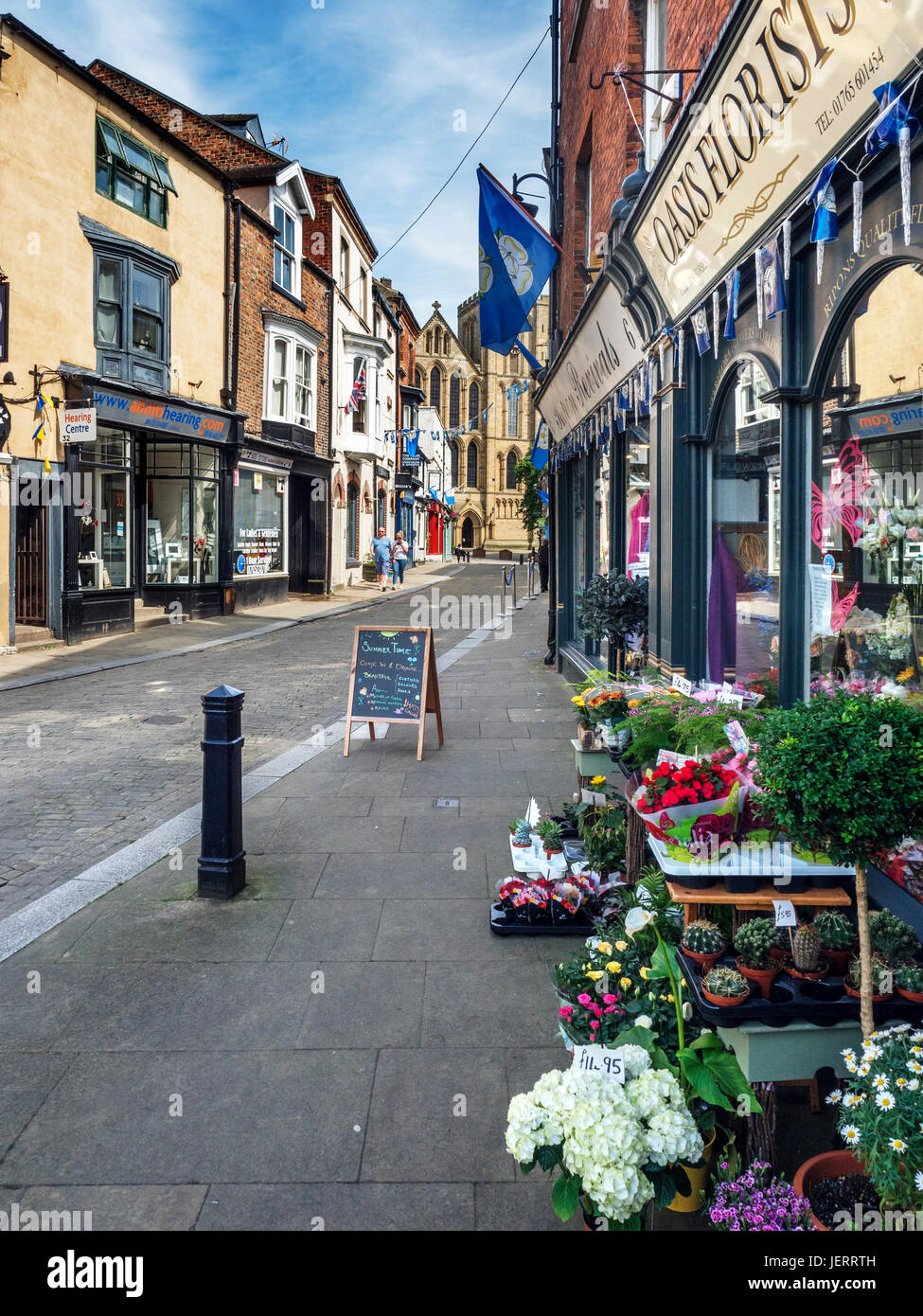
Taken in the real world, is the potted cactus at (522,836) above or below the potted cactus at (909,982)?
below

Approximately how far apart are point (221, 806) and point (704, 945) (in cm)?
306

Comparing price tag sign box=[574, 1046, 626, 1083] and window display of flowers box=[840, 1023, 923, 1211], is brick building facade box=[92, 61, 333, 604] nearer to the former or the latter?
price tag sign box=[574, 1046, 626, 1083]

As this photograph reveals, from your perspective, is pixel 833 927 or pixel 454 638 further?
pixel 454 638

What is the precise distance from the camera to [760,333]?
15.9 ft

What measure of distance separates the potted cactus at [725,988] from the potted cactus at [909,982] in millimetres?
428

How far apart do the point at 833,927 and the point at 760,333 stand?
10.4 ft

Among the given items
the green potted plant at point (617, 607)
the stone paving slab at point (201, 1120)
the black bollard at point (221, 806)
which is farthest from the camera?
the green potted plant at point (617, 607)

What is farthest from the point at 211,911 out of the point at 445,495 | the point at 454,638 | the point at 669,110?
the point at 445,495

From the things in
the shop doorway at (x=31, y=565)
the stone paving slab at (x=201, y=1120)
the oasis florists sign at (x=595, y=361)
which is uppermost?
the oasis florists sign at (x=595, y=361)

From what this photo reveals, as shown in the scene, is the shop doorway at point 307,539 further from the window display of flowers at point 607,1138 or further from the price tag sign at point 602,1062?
the window display of flowers at point 607,1138

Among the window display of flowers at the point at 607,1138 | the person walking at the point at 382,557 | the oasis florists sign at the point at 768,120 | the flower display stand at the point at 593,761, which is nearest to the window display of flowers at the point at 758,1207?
the window display of flowers at the point at 607,1138

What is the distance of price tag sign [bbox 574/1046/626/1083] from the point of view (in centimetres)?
248

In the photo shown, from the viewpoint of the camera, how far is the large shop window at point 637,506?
27.5 ft

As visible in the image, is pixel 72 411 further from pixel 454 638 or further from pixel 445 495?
pixel 445 495
